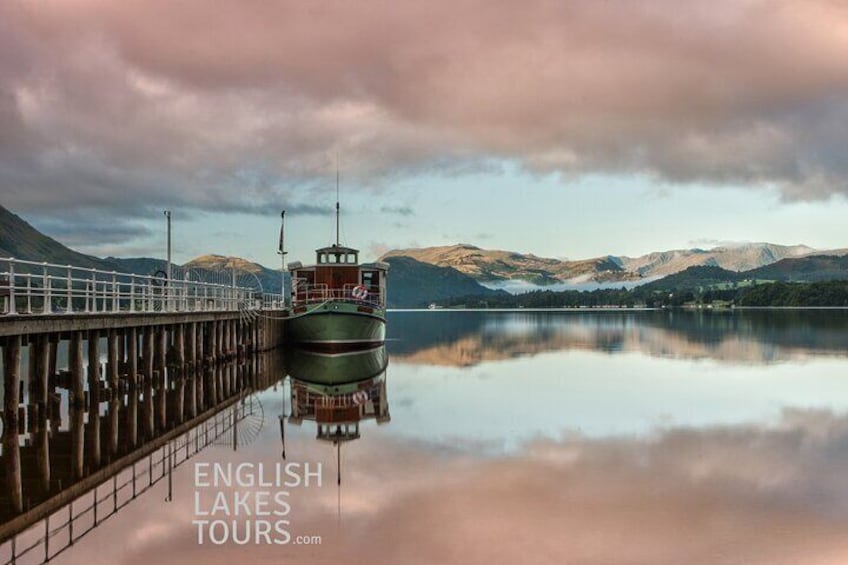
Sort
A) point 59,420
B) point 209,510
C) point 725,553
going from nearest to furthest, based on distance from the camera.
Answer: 1. point 725,553
2. point 209,510
3. point 59,420

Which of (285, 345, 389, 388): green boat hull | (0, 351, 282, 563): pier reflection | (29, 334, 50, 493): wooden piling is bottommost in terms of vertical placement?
(285, 345, 389, 388): green boat hull

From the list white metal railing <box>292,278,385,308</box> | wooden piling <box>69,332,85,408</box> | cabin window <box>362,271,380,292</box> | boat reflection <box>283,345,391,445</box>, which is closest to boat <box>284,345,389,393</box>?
boat reflection <box>283,345,391,445</box>

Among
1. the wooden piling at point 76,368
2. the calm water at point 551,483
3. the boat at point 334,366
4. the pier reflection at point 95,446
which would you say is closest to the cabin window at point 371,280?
the boat at point 334,366

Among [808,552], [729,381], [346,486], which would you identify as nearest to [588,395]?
[729,381]

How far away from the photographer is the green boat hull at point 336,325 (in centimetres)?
4419

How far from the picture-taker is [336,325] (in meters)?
44.6

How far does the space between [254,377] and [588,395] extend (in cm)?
1564

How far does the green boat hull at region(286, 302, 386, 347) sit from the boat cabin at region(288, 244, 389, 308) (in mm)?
1076

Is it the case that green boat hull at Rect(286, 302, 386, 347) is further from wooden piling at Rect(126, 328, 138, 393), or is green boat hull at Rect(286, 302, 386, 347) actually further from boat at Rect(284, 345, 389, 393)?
wooden piling at Rect(126, 328, 138, 393)

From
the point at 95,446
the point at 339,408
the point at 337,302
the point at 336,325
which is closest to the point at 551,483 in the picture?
the point at 95,446

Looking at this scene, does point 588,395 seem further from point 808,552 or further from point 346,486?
point 808,552

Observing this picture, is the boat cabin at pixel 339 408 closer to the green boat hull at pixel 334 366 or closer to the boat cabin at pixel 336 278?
the green boat hull at pixel 334 366

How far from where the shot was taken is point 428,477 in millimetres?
16453

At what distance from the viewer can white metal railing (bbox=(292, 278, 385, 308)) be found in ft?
149
